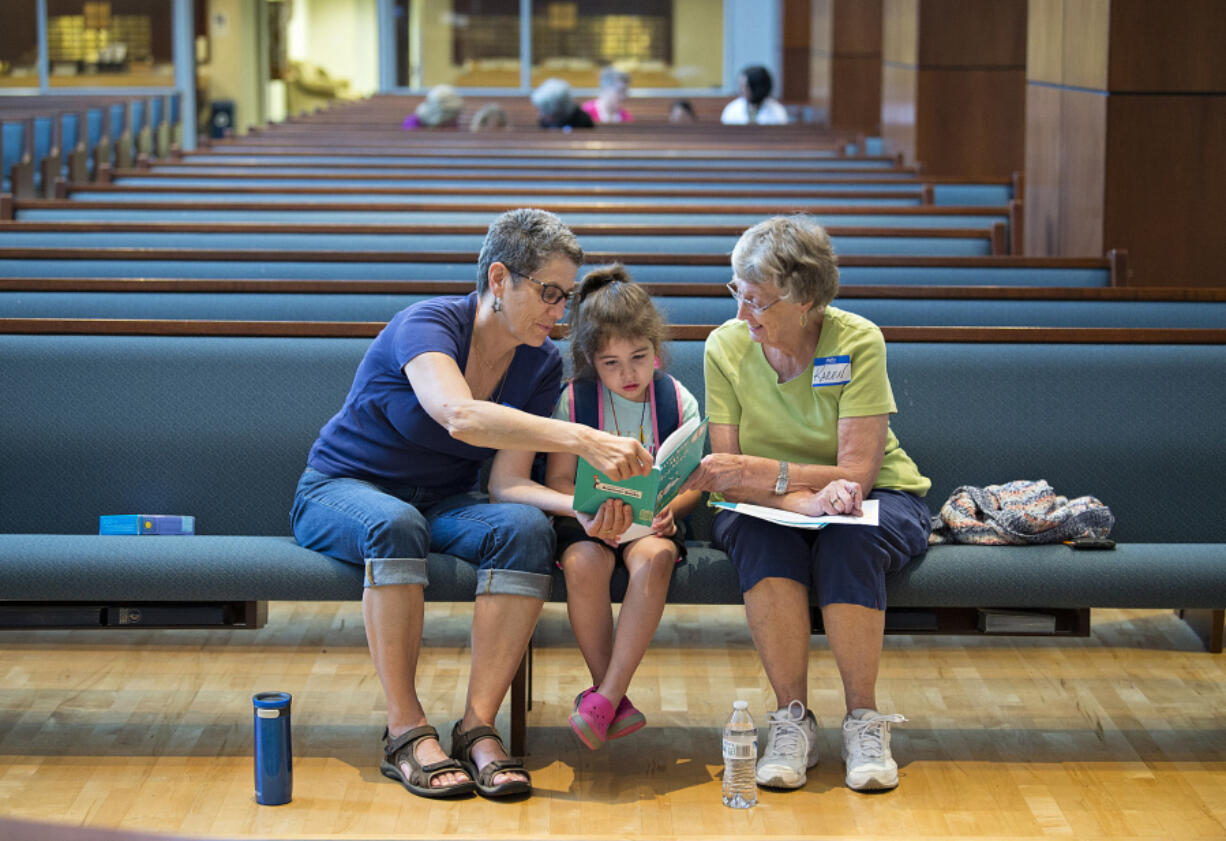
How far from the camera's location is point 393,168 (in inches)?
269

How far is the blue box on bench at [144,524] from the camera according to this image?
124 inches

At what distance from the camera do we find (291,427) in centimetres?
323

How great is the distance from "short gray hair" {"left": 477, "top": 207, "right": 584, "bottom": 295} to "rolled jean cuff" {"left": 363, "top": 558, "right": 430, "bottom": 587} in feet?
1.93

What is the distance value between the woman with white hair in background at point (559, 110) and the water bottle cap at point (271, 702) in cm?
721

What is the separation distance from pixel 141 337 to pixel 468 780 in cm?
134

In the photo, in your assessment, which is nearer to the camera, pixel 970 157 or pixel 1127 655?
pixel 1127 655

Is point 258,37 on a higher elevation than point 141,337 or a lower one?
higher


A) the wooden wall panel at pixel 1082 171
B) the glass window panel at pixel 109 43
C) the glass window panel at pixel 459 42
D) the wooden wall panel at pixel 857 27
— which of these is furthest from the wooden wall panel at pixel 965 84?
the glass window panel at pixel 109 43

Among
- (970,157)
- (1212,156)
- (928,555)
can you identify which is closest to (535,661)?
(928,555)

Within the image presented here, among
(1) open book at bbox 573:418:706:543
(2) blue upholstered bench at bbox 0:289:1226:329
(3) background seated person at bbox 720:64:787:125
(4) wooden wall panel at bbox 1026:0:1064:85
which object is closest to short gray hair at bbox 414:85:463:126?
(3) background seated person at bbox 720:64:787:125

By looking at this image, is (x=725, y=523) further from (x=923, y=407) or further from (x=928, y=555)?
(x=923, y=407)

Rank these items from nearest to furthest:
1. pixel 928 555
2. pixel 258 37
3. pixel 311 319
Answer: pixel 928 555
pixel 311 319
pixel 258 37

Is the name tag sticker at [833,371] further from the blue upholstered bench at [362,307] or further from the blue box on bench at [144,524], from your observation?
the blue box on bench at [144,524]

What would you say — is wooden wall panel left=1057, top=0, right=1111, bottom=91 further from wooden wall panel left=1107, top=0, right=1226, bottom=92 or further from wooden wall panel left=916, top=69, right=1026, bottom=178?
wooden wall panel left=916, top=69, right=1026, bottom=178
